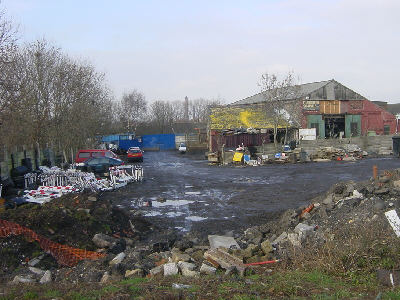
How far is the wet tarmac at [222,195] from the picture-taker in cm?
1275

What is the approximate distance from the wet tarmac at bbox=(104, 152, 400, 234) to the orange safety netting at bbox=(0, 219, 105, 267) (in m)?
3.31

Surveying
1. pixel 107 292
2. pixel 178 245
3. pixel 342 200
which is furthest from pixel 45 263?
pixel 342 200

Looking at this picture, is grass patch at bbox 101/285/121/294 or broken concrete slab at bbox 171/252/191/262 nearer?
grass patch at bbox 101/285/121/294

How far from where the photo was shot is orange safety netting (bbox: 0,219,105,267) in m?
8.89

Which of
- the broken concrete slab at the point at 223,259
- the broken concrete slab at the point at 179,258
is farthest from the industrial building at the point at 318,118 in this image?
the broken concrete slab at the point at 223,259

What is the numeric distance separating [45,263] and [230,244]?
13.4ft

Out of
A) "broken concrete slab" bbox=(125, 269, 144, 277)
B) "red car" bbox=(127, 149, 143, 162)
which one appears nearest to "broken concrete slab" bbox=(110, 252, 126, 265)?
"broken concrete slab" bbox=(125, 269, 144, 277)

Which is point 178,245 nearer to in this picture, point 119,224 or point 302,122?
point 119,224

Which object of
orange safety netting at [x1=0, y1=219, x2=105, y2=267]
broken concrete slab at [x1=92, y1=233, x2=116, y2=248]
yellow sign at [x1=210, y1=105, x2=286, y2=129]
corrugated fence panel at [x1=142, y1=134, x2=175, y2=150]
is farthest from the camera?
corrugated fence panel at [x1=142, y1=134, x2=175, y2=150]

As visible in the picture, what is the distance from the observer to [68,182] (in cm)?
1902

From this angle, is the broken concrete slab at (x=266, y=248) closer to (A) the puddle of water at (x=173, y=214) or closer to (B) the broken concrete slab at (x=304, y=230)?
(B) the broken concrete slab at (x=304, y=230)

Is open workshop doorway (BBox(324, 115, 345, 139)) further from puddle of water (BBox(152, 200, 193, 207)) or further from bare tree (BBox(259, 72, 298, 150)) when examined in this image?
puddle of water (BBox(152, 200, 193, 207))

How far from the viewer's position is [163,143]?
212 feet

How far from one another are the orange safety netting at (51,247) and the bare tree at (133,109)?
6696cm
